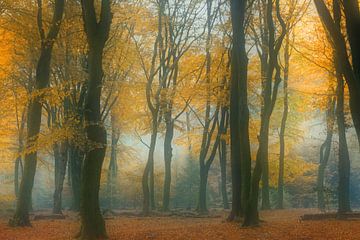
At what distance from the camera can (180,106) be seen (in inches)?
1208

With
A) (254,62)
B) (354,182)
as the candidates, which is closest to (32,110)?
(254,62)

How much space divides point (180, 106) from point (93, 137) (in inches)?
702

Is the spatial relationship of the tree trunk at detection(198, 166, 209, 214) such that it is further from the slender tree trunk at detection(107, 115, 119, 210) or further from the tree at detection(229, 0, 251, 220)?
the tree at detection(229, 0, 251, 220)

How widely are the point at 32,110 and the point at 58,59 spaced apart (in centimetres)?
632

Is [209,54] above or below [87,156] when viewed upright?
above

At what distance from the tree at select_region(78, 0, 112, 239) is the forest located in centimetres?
4

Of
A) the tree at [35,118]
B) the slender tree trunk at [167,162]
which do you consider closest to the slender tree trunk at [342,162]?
the slender tree trunk at [167,162]

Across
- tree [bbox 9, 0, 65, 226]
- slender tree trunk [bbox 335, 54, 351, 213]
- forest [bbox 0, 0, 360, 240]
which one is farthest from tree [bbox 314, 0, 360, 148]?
tree [bbox 9, 0, 65, 226]

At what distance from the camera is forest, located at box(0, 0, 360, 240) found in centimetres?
1347

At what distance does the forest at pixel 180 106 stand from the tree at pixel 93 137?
38 millimetres

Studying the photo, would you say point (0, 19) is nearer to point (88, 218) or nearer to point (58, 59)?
point (58, 59)

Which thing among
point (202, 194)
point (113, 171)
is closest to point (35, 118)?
point (202, 194)

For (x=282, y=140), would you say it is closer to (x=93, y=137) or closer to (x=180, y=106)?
(x=180, y=106)

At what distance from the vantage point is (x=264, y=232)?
13312mm
